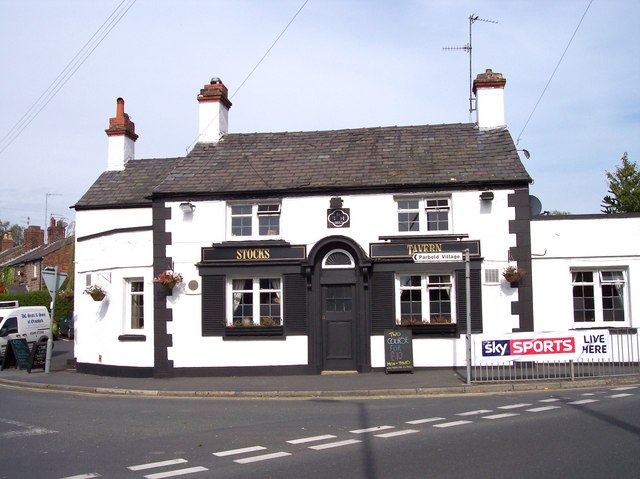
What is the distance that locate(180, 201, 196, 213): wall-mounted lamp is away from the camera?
17.9 metres

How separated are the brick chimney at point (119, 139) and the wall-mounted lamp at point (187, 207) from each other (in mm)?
6218

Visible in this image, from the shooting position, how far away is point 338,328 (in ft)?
57.1

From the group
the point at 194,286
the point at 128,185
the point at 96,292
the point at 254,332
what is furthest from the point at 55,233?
the point at 254,332

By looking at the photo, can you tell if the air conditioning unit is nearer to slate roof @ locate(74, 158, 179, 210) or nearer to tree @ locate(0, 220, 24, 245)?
slate roof @ locate(74, 158, 179, 210)

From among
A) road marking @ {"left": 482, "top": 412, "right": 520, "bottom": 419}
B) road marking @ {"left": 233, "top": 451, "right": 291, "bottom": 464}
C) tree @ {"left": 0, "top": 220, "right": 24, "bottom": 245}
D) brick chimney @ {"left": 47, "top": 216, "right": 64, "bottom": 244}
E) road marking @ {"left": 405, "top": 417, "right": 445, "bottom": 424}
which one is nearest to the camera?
road marking @ {"left": 233, "top": 451, "right": 291, "bottom": 464}

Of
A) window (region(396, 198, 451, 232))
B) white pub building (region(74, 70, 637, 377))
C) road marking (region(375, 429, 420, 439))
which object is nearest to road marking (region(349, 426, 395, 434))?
road marking (region(375, 429, 420, 439))

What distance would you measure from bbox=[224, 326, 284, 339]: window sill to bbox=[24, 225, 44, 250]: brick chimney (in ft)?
144

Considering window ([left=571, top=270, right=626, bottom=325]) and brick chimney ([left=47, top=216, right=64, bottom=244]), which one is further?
brick chimney ([left=47, top=216, right=64, bottom=244])

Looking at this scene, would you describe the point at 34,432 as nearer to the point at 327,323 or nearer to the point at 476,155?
the point at 327,323

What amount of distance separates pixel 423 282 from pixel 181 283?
258 inches

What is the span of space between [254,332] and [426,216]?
218 inches

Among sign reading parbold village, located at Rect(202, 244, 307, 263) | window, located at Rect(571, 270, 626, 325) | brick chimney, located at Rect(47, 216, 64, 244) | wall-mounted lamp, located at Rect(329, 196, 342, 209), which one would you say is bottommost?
window, located at Rect(571, 270, 626, 325)

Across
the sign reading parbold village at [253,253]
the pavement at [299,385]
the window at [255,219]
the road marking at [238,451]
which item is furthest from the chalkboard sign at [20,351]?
the road marking at [238,451]

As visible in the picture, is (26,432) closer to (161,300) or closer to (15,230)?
(161,300)
